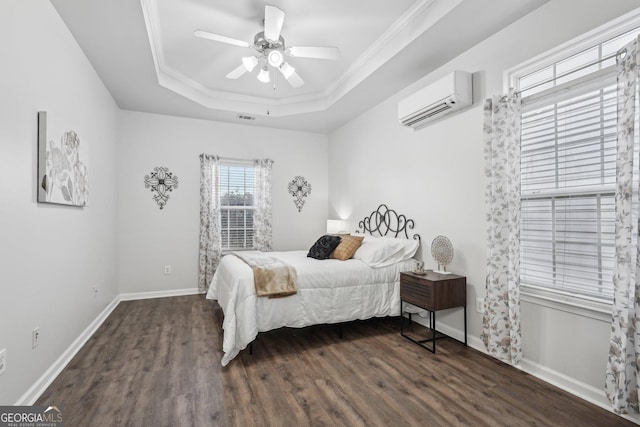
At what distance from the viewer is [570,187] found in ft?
7.36

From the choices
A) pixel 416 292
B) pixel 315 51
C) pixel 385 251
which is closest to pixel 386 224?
pixel 385 251

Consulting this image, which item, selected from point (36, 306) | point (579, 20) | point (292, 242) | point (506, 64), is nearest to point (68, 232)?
point (36, 306)

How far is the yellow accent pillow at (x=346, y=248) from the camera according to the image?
3562 mm

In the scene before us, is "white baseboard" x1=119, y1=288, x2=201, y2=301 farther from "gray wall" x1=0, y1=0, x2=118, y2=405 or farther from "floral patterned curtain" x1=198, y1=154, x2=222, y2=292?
"gray wall" x1=0, y1=0, x2=118, y2=405

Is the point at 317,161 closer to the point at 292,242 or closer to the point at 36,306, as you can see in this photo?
the point at 292,242

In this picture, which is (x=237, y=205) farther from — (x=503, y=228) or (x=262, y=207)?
(x=503, y=228)

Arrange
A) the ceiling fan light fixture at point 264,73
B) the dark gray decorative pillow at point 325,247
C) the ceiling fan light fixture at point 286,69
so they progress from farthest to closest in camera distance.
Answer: the dark gray decorative pillow at point 325,247 → the ceiling fan light fixture at point 264,73 → the ceiling fan light fixture at point 286,69

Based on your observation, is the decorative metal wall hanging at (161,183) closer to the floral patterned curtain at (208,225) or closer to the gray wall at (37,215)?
the floral patterned curtain at (208,225)

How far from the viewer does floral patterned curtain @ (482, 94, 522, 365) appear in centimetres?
245

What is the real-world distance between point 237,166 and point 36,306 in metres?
3.52

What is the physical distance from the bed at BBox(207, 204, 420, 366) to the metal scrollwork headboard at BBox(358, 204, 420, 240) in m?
0.02

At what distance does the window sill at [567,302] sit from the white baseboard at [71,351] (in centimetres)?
353

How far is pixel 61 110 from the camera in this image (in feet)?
8.11

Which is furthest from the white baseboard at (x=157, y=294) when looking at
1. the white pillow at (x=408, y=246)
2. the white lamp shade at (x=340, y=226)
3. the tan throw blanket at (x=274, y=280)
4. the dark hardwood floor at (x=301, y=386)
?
the white pillow at (x=408, y=246)
